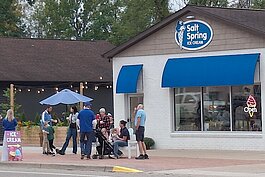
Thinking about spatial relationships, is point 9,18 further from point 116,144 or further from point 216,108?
point 116,144

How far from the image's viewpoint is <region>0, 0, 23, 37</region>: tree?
6888 centimetres

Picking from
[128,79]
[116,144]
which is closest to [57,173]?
[116,144]

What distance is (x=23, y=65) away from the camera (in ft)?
147

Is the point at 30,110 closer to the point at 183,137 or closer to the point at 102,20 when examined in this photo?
the point at 183,137

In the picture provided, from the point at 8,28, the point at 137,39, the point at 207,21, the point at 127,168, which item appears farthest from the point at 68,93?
the point at 8,28

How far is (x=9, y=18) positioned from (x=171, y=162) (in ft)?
160

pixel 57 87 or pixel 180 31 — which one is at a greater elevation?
pixel 180 31

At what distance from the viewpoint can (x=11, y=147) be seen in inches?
1035

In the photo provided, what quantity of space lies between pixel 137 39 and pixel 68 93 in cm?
362

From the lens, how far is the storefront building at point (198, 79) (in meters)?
28.4

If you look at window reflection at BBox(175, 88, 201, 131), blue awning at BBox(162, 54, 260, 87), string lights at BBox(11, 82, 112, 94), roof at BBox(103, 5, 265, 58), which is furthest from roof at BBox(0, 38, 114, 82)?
blue awning at BBox(162, 54, 260, 87)

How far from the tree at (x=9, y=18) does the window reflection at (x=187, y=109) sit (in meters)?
40.0

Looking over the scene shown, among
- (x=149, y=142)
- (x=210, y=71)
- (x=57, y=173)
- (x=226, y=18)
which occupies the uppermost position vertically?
(x=226, y=18)

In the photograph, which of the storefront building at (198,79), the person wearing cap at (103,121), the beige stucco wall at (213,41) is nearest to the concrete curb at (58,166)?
the person wearing cap at (103,121)
